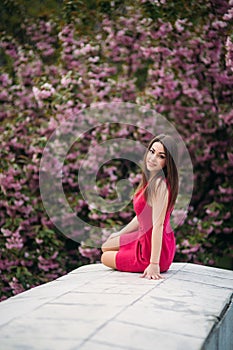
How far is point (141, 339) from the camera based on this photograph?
2189mm

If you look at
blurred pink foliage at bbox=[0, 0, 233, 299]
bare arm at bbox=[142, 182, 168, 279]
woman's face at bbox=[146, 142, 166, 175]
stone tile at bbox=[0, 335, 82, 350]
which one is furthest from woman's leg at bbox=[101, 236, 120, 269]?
stone tile at bbox=[0, 335, 82, 350]

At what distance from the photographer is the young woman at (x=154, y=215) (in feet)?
11.0

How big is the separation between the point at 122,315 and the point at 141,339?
0.95 feet

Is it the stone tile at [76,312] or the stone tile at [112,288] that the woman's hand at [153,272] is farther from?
the stone tile at [76,312]

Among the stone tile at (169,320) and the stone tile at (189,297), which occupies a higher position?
the stone tile at (169,320)

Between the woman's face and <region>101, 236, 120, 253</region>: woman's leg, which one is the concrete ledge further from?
the woman's face

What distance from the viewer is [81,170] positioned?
5184 millimetres

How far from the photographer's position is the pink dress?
3.50 metres

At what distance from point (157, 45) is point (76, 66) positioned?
830 mm

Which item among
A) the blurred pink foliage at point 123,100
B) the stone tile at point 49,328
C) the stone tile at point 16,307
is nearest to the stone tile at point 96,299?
the stone tile at point 16,307

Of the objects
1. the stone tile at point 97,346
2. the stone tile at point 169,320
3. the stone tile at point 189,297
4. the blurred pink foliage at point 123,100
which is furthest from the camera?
the blurred pink foliage at point 123,100

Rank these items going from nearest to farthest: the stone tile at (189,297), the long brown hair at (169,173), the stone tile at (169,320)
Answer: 1. the stone tile at (169,320)
2. the stone tile at (189,297)
3. the long brown hair at (169,173)

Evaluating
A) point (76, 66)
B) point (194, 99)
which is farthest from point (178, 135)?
point (76, 66)

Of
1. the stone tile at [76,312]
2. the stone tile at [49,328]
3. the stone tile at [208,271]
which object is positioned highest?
the stone tile at [49,328]
